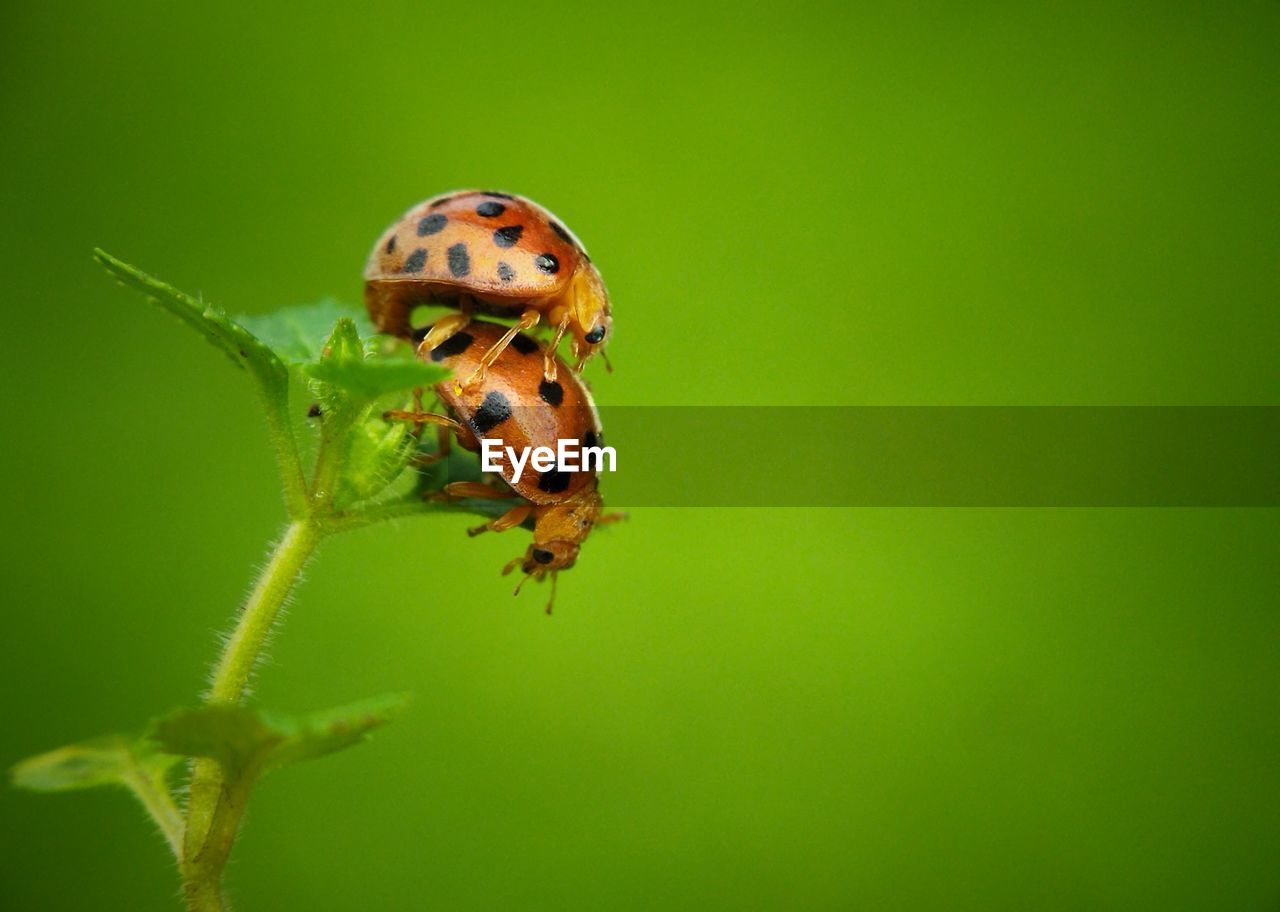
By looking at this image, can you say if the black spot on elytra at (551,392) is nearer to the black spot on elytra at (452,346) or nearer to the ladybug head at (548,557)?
the black spot on elytra at (452,346)

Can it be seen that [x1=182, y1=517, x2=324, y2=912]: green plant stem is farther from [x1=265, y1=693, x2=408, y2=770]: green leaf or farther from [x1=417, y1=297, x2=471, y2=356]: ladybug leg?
[x1=417, y1=297, x2=471, y2=356]: ladybug leg

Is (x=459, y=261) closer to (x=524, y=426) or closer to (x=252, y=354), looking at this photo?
(x=524, y=426)

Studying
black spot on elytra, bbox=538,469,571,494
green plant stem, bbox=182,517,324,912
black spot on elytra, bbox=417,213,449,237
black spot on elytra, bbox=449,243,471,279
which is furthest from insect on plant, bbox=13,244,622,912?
black spot on elytra, bbox=417,213,449,237

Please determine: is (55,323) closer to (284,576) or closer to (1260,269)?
(284,576)

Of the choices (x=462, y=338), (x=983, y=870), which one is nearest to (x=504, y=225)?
(x=462, y=338)

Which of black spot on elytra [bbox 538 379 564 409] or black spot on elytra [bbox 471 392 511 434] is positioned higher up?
black spot on elytra [bbox 538 379 564 409]

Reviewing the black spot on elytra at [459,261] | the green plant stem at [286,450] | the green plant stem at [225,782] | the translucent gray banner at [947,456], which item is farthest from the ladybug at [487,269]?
the translucent gray banner at [947,456]

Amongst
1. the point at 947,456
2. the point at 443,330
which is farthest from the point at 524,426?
the point at 947,456
